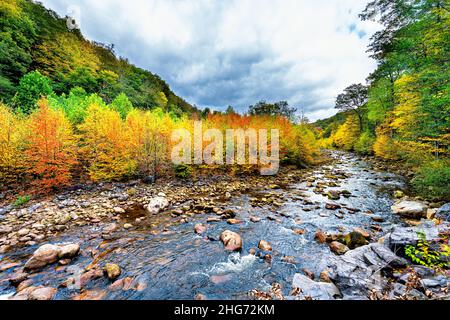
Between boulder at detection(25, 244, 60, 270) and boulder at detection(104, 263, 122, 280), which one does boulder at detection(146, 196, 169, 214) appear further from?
boulder at detection(104, 263, 122, 280)

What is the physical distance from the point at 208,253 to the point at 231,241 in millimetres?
828

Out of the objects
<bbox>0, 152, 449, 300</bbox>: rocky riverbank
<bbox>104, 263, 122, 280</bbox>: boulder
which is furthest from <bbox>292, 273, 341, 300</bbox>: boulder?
<bbox>104, 263, 122, 280</bbox>: boulder

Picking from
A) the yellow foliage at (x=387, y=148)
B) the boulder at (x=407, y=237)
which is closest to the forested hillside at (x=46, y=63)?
the boulder at (x=407, y=237)

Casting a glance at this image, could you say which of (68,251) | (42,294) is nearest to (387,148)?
(68,251)

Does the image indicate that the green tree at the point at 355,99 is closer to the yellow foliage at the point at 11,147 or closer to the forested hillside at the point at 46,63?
the yellow foliage at the point at 11,147

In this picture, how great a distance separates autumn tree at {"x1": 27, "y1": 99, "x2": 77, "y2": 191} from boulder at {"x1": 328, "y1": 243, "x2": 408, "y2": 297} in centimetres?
1376

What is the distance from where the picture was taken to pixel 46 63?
37062 mm

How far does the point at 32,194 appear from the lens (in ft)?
31.8

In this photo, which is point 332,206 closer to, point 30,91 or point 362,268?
point 362,268

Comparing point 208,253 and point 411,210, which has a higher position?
point 411,210

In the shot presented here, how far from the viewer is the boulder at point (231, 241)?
548cm

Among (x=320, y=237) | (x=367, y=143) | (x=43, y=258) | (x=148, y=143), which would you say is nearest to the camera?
(x=43, y=258)

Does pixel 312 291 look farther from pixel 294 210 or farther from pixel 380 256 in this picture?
pixel 294 210
